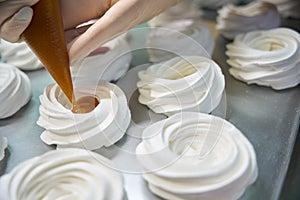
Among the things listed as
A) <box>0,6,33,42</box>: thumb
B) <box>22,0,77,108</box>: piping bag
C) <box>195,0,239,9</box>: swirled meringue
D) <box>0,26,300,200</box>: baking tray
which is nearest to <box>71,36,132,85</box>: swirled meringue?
<box>0,26,300,200</box>: baking tray

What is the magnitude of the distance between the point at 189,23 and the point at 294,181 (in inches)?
36.2

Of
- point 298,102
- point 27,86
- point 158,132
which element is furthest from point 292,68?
point 27,86

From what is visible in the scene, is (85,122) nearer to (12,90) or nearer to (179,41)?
(12,90)

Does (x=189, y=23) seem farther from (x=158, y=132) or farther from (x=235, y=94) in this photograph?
(x=158, y=132)

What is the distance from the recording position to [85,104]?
145 centimetres

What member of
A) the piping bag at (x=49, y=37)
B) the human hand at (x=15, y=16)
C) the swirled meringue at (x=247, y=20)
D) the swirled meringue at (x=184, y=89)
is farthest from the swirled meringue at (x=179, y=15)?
the human hand at (x=15, y=16)

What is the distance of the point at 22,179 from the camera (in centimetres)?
119

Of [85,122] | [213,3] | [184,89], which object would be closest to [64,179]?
[85,122]

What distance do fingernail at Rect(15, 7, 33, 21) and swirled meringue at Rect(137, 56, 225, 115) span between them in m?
0.54

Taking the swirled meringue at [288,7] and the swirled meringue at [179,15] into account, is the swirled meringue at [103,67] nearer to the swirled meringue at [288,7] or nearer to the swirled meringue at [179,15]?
the swirled meringue at [179,15]

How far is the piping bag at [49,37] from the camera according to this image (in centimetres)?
114

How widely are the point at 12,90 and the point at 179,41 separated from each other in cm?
68

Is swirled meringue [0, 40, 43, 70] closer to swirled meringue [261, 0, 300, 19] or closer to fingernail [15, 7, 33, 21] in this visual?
fingernail [15, 7, 33, 21]

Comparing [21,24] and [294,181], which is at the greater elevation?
[21,24]
